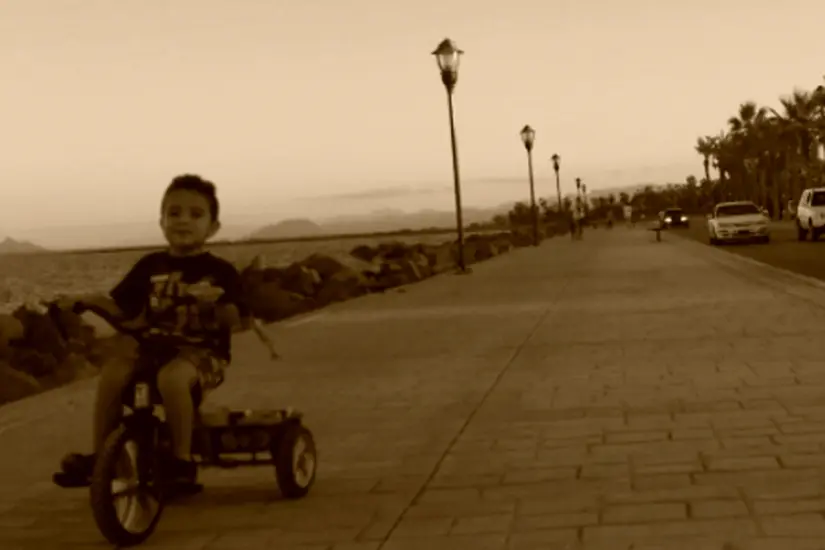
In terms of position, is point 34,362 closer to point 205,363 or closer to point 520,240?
point 205,363

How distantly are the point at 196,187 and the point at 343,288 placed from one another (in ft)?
82.7

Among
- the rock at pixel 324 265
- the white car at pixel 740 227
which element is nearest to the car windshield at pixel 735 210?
the white car at pixel 740 227

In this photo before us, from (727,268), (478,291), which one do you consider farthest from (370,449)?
(727,268)

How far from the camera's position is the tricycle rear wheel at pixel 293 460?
634 centimetres

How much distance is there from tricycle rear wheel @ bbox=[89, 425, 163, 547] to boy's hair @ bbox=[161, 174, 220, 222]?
45.0 inches

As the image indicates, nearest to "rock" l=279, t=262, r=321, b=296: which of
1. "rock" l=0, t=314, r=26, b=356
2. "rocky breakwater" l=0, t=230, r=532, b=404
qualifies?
"rocky breakwater" l=0, t=230, r=532, b=404

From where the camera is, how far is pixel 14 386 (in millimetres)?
15117

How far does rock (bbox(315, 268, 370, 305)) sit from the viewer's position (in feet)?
98.2

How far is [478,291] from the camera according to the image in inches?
966

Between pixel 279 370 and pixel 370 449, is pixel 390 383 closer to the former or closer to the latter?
pixel 279 370

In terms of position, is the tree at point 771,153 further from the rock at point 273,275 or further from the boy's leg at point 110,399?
the boy's leg at point 110,399

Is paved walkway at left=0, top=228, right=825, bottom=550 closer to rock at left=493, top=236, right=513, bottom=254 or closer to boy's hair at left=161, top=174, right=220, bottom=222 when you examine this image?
boy's hair at left=161, top=174, right=220, bottom=222

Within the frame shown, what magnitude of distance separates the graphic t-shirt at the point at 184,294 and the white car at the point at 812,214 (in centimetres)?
3955

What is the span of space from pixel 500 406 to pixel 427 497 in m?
2.94
